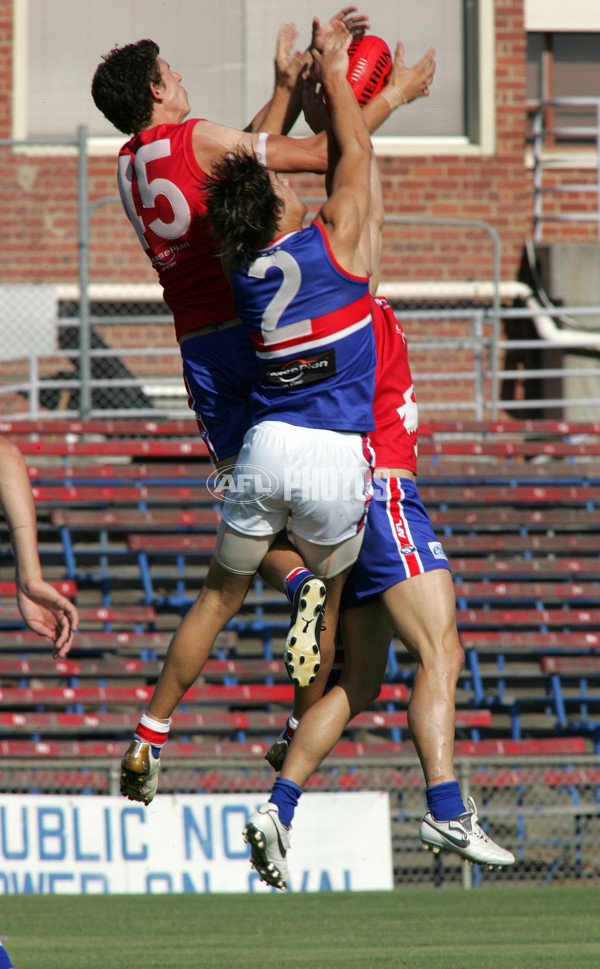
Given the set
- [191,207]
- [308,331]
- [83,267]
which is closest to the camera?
[308,331]

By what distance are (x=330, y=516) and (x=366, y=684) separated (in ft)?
2.59

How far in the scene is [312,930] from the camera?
7082 millimetres

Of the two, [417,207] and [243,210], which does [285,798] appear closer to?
[243,210]

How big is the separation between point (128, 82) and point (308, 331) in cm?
108

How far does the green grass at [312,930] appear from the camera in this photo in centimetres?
578

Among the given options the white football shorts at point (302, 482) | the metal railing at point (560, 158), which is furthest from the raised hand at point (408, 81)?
the metal railing at point (560, 158)

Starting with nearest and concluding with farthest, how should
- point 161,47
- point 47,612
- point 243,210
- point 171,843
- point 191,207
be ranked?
point 47,612
point 243,210
point 191,207
point 171,843
point 161,47

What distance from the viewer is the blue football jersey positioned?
4094mm

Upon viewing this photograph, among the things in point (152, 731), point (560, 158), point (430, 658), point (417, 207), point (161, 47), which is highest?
point (161, 47)

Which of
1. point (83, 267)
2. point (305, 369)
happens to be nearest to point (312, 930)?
point (305, 369)

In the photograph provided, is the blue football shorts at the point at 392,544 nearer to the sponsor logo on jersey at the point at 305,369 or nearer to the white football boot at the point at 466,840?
the sponsor logo on jersey at the point at 305,369

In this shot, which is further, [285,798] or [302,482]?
[285,798]

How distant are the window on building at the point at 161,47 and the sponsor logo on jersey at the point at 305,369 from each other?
31.0 feet

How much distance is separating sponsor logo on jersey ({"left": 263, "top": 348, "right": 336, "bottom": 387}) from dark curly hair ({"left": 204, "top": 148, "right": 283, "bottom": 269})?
35cm
